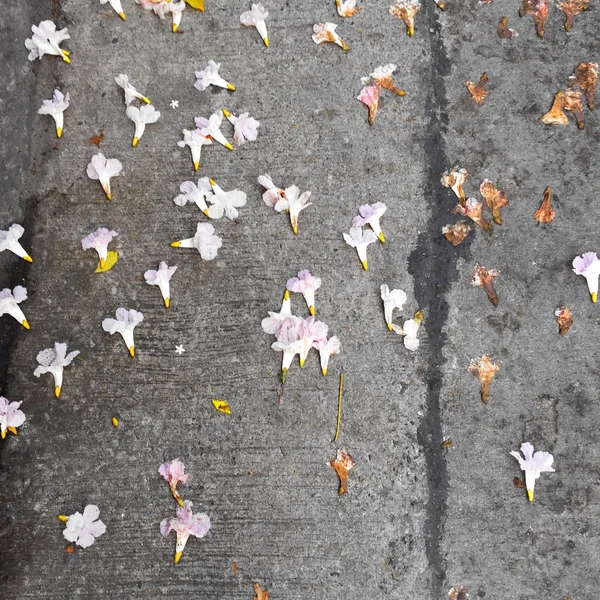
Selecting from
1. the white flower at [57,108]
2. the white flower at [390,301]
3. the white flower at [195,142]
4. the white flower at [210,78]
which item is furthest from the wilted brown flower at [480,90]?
the white flower at [57,108]

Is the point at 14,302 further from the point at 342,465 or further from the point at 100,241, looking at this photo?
the point at 342,465

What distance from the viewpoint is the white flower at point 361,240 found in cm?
240

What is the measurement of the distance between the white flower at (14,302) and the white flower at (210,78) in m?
1.05

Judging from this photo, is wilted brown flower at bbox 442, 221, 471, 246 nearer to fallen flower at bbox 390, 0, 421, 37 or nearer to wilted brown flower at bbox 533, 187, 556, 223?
wilted brown flower at bbox 533, 187, 556, 223

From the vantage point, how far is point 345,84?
2.58 metres

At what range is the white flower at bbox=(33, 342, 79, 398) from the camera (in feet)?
7.77

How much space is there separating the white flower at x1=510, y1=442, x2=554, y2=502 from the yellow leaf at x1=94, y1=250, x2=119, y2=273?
161cm

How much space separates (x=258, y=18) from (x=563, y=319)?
1641 millimetres

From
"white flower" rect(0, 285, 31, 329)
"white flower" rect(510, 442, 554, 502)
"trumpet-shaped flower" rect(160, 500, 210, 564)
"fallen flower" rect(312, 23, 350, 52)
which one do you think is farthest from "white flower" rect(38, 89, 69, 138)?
"white flower" rect(510, 442, 554, 502)

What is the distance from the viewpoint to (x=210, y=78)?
2.59 meters

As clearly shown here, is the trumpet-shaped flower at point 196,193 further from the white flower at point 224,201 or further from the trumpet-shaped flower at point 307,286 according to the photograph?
the trumpet-shaped flower at point 307,286

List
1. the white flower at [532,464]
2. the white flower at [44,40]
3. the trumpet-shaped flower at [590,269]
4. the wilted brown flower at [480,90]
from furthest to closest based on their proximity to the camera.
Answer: the white flower at [44,40] < the wilted brown flower at [480,90] < the trumpet-shaped flower at [590,269] < the white flower at [532,464]

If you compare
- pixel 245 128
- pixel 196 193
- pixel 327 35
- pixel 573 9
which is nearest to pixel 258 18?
pixel 327 35

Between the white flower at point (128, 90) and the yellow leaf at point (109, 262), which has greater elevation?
the white flower at point (128, 90)
